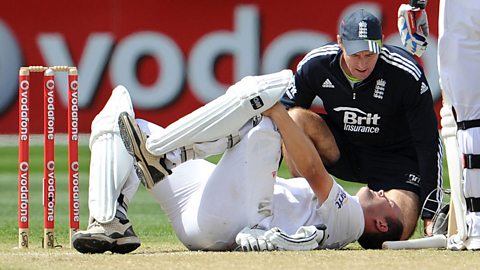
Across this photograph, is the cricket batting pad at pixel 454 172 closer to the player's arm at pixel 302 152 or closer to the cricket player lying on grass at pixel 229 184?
the cricket player lying on grass at pixel 229 184

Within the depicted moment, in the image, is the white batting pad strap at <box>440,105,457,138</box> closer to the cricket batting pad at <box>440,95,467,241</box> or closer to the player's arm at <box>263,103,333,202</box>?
the cricket batting pad at <box>440,95,467,241</box>

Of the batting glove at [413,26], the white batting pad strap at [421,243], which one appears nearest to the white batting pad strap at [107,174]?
the white batting pad strap at [421,243]

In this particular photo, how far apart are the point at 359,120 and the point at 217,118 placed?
1.10 meters

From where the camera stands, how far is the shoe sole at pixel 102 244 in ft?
14.2

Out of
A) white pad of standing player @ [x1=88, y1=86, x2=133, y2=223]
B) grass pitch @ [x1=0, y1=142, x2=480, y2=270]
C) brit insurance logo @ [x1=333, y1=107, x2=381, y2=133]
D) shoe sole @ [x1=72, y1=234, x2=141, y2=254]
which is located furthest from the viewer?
brit insurance logo @ [x1=333, y1=107, x2=381, y2=133]

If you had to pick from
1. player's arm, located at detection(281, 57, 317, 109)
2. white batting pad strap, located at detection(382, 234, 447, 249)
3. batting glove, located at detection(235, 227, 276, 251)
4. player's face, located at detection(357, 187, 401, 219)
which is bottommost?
white batting pad strap, located at detection(382, 234, 447, 249)

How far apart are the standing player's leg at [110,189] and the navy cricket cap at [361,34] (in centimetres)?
94

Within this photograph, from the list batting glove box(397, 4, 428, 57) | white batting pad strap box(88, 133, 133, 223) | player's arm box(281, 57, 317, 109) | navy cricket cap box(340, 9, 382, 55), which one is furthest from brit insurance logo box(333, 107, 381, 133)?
white batting pad strap box(88, 133, 133, 223)

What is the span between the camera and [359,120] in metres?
5.31

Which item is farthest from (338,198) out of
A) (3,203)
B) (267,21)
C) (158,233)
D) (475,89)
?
(267,21)

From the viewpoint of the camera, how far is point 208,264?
13.1 feet

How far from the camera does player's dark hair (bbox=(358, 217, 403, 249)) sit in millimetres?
4754

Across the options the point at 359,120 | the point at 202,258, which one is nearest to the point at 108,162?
the point at 202,258

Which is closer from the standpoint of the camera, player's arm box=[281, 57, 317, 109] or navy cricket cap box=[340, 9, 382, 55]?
navy cricket cap box=[340, 9, 382, 55]
